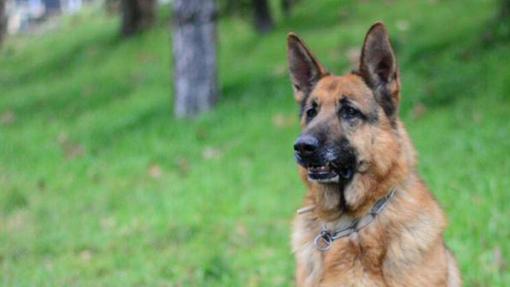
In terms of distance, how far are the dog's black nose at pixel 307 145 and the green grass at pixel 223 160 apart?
1973 millimetres

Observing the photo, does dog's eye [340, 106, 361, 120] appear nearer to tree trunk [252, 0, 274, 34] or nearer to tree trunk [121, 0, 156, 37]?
tree trunk [252, 0, 274, 34]

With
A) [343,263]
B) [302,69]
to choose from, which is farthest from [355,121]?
[343,263]

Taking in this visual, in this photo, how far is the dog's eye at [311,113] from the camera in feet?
15.8

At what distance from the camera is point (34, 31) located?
35.8 metres

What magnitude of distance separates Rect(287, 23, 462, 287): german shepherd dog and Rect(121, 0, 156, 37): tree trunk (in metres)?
17.4

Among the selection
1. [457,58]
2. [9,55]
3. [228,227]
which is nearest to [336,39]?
[457,58]

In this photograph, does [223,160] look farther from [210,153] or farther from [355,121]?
[355,121]

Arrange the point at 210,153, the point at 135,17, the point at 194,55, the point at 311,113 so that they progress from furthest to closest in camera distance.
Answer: the point at 135,17
the point at 194,55
the point at 210,153
the point at 311,113

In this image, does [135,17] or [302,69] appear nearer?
[302,69]

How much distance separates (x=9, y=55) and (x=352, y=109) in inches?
933

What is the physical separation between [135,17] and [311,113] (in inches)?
682

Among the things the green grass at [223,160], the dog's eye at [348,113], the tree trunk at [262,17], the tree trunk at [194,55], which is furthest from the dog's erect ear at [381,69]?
the tree trunk at [262,17]

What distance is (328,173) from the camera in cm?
447

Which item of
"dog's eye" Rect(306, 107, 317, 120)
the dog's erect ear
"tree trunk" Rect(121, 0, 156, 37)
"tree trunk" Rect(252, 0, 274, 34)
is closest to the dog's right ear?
"dog's eye" Rect(306, 107, 317, 120)
